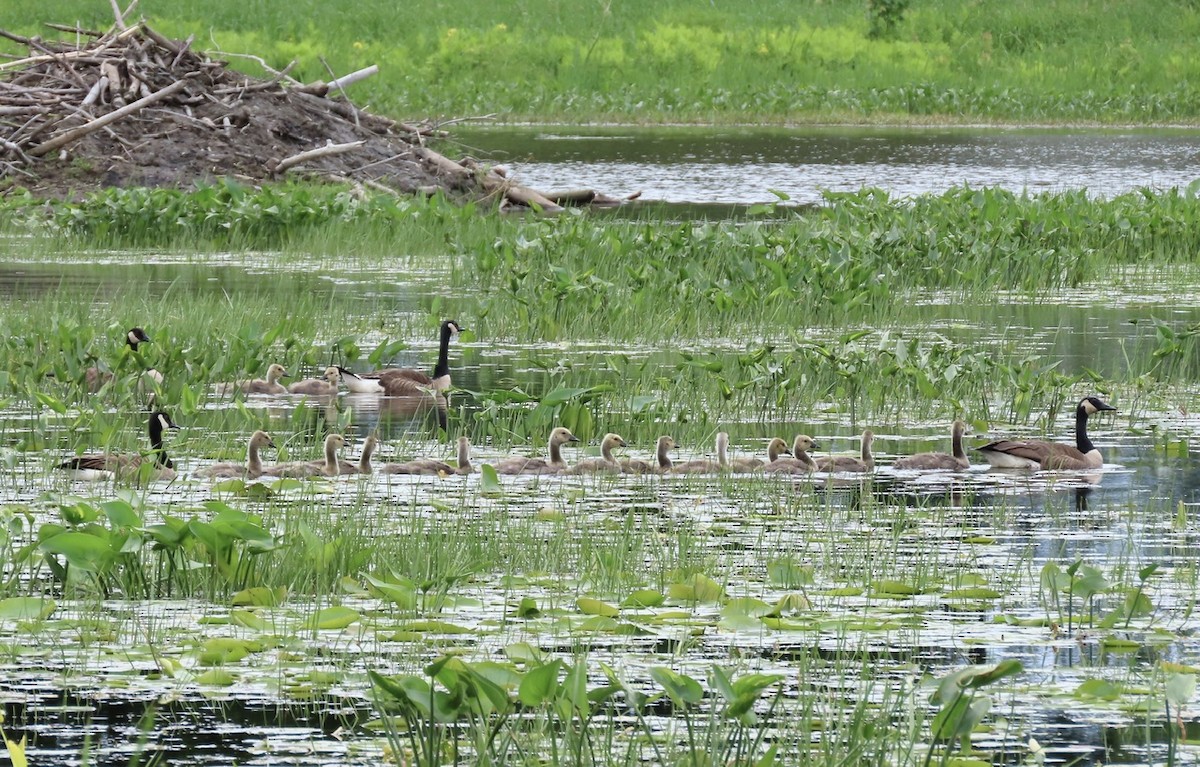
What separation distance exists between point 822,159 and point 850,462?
2614cm

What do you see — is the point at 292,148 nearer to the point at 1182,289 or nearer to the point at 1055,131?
the point at 1182,289

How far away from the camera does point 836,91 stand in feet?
151

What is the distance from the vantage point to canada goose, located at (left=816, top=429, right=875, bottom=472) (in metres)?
9.38

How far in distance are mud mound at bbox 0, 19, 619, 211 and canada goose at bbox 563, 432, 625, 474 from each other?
13356 millimetres

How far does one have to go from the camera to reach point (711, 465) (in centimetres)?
933

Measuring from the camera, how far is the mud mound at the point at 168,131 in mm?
22344

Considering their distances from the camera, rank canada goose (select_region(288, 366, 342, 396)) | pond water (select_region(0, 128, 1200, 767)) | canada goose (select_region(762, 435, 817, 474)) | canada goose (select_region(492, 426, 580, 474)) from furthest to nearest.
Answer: canada goose (select_region(288, 366, 342, 396)), canada goose (select_region(492, 426, 580, 474)), canada goose (select_region(762, 435, 817, 474)), pond water (select_region(0, 128, 1200, 767))

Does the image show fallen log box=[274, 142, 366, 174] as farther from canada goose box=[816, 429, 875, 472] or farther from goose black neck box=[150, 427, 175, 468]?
canada goose box=[816, 429, 875, 472]

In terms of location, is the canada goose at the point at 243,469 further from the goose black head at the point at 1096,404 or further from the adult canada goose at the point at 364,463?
the goose black head at the point at 1096,404

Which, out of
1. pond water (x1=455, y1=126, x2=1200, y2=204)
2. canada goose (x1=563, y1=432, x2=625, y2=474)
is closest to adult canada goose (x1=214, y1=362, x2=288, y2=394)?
canada goose (x1=563, y1=432, x2=625, y2=474)

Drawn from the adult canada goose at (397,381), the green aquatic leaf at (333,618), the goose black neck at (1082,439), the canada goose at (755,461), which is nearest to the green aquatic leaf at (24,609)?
the green aquatic leaf at (333,618)

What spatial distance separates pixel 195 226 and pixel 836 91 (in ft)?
93.5

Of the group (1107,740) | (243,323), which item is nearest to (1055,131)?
(243,323)

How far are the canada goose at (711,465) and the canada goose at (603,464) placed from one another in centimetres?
30
